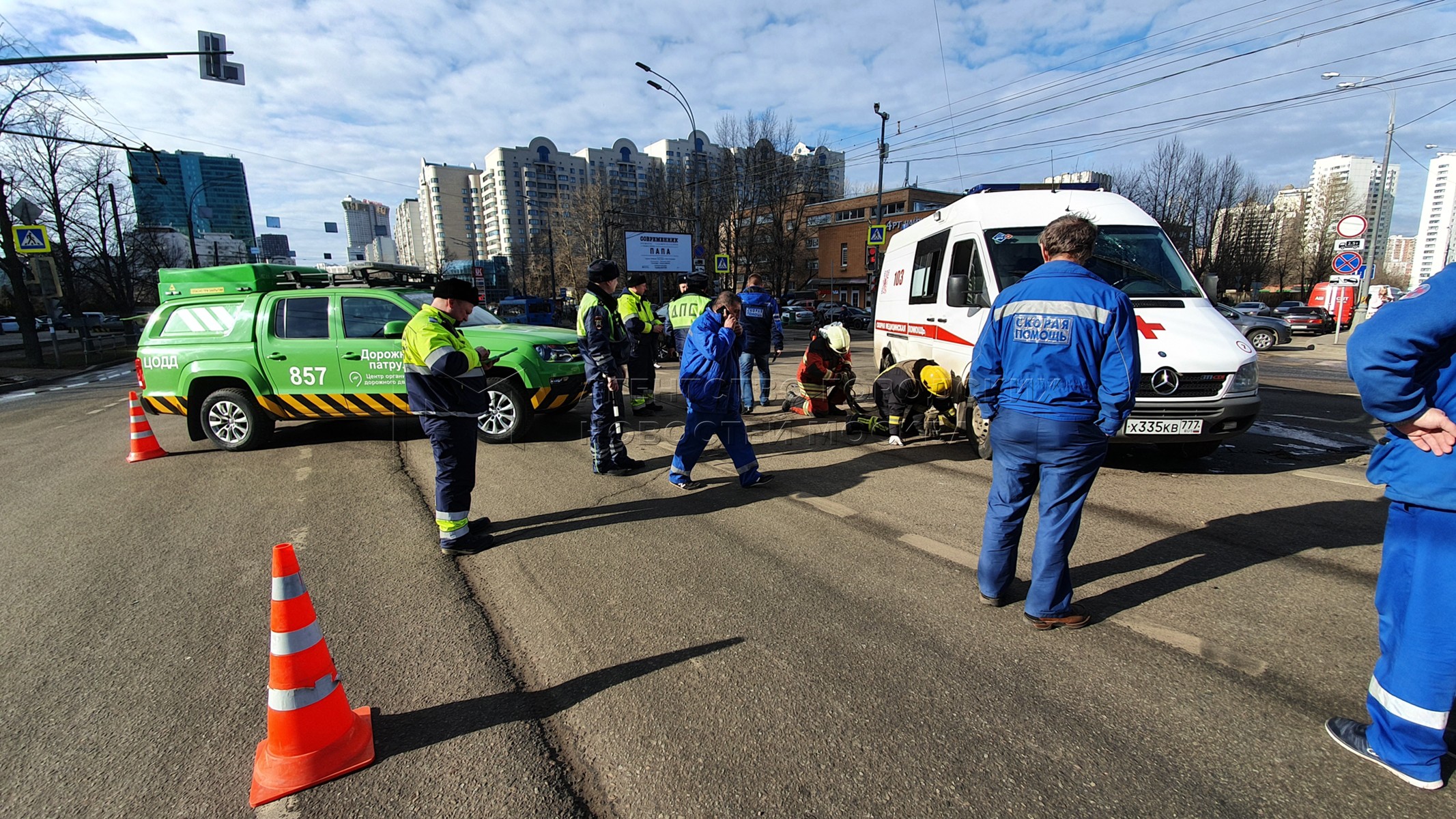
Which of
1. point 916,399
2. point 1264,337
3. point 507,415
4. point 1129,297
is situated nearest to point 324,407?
point 507,415

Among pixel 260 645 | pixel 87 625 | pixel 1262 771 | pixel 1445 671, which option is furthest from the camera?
pixel 87 625

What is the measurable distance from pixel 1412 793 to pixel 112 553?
22.9 feet

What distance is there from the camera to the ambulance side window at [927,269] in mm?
7426

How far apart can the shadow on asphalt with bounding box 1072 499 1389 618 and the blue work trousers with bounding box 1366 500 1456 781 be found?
1.17 metres

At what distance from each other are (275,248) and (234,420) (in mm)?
103815

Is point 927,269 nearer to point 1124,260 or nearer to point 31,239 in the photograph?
point 1124,260

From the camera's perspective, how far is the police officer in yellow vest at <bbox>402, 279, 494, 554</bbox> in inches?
165

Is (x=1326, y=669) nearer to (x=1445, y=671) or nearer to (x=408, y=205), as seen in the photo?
(x=1445, y=671)

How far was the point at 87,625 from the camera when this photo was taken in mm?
3434

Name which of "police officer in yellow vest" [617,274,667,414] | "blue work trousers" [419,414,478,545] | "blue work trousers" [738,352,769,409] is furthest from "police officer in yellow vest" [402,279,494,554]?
"blue work trousers" [738,352,769,409]

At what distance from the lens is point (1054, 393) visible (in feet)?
9.80

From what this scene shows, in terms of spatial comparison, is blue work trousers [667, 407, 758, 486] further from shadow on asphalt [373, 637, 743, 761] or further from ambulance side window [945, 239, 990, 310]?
shadow on asphalt [373, 637, 743, 761]

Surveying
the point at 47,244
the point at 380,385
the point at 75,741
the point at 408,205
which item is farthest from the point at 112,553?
the point at 408,205

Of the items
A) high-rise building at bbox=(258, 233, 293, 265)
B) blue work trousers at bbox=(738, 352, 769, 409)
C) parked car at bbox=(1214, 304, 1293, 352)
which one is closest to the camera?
blue work trousers at bbox=(738, 352, 769, 409)
